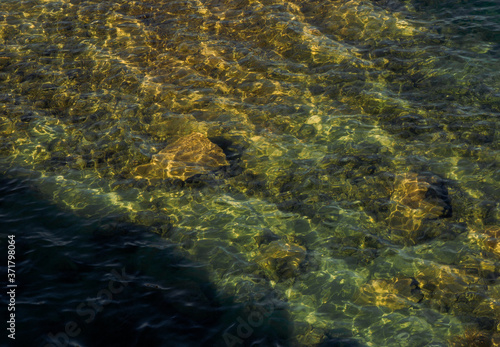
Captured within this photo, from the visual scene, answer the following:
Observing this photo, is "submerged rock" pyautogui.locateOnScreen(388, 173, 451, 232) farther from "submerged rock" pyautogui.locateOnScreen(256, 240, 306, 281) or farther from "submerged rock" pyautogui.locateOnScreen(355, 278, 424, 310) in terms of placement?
"submerged rock" pyautogui.locateOnScreen(256, 240, 306, 281)

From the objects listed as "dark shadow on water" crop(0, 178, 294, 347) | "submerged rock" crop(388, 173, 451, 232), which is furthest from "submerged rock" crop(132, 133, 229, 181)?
"submerged rock" crop(388, 173, 451, 232)

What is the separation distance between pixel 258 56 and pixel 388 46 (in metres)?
5.17

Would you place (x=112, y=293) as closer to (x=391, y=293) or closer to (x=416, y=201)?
(x=391, y=293)

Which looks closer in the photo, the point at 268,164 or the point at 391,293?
the point at 391,293

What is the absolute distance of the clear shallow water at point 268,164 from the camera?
9750mm

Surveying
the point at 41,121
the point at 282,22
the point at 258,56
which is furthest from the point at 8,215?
the point at 282,22

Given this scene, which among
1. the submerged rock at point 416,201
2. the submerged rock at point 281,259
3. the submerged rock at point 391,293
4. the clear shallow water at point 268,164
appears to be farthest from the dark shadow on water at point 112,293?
the submerged rock at point 416,201

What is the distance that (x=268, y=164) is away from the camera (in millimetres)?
13297

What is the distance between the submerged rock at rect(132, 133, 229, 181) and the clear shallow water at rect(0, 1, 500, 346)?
0.37m

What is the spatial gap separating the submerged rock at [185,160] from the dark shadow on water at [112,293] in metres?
2.09

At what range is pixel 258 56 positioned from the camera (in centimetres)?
1727

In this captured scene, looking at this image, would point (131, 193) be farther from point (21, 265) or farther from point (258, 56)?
point (258, 56)

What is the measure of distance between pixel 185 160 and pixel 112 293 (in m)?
4.81

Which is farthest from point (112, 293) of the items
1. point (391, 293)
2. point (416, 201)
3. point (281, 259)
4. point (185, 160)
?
point (416, 201)
